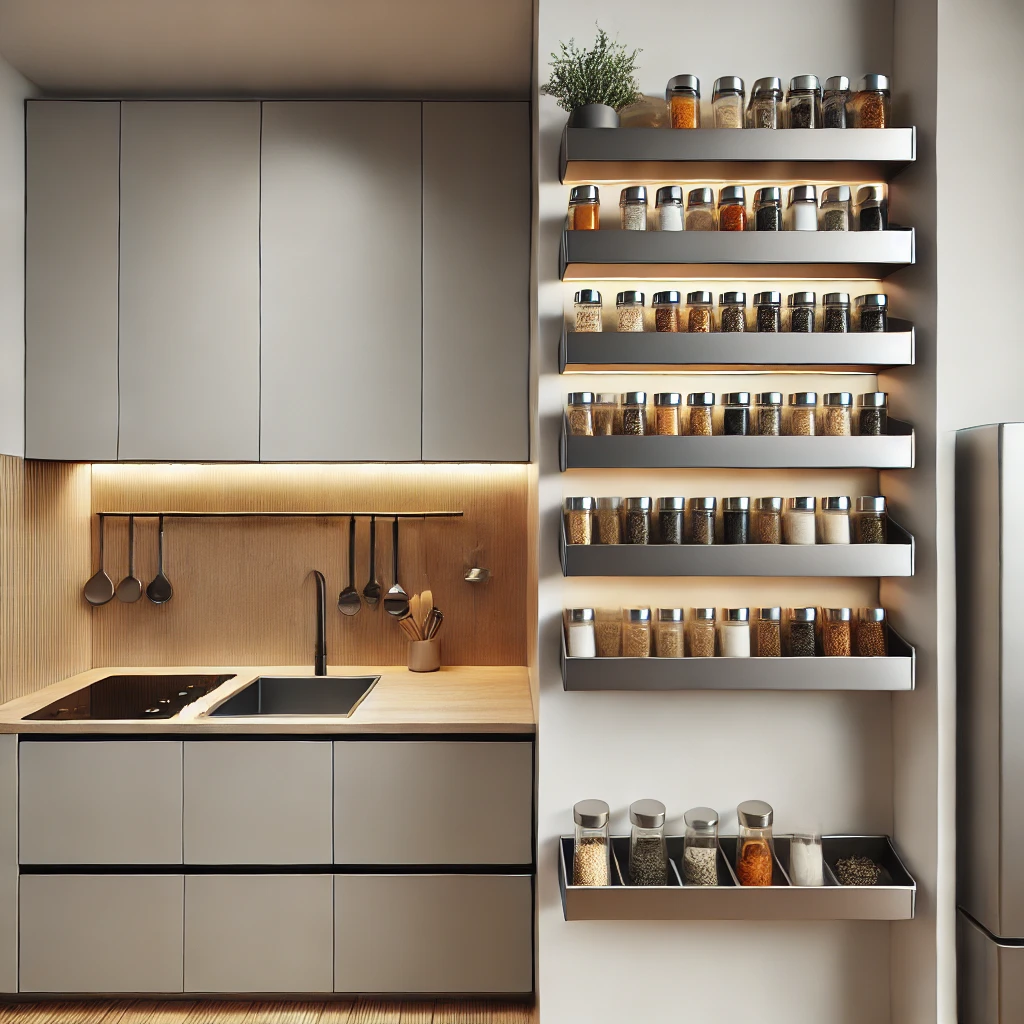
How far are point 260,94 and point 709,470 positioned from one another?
73.1 inches

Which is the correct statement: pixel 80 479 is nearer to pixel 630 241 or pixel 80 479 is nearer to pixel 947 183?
pixel 630 241

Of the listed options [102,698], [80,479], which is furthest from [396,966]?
[80,479]

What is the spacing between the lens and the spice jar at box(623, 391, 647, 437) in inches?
69.9

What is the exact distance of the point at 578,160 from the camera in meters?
1.74

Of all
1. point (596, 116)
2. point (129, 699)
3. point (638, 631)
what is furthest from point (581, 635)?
point (129, 699)

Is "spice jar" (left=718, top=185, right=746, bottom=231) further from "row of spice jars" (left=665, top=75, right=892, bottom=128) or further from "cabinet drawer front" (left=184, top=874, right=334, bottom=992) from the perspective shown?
"cabinet drawer front" (left=184, top=874, right=334, bottom=992)

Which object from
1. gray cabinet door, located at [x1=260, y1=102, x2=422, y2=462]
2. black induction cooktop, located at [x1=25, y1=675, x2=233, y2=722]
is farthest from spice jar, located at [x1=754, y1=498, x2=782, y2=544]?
black induction cooktop, located at [x1=25, y1=675, x2=233, y2=722]

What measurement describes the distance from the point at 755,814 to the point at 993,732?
51 cm

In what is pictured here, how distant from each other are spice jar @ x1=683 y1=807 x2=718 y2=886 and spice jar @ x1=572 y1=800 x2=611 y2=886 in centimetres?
18

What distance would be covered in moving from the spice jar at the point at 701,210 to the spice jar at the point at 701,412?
0.37 m

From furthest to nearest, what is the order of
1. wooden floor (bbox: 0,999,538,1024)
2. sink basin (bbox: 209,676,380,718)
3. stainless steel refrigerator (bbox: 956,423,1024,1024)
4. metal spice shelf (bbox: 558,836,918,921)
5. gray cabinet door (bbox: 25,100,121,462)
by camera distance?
sink basin (bbox: 209,676,380,718) < gray cabinet door (bbox: 25,100,121,462) < wooden floor (bbox: 0,999,538,1024) < metal spice shelf (bbox: 558,836,918,921) < stainless steel refrigerator (bbox: 956,423,1024,1024)

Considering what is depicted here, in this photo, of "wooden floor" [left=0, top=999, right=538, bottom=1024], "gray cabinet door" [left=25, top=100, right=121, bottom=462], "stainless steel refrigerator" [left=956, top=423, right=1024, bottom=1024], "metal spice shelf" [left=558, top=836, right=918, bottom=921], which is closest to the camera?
"stainless steel refrigerator" [left=956, top=423, right=1024, bottom=1024]

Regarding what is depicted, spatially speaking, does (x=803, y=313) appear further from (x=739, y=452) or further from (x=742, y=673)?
(x=742, y=673)

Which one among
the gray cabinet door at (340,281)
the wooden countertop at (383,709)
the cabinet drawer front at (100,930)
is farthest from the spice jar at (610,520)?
the cabinet drawer front at (100,930)
